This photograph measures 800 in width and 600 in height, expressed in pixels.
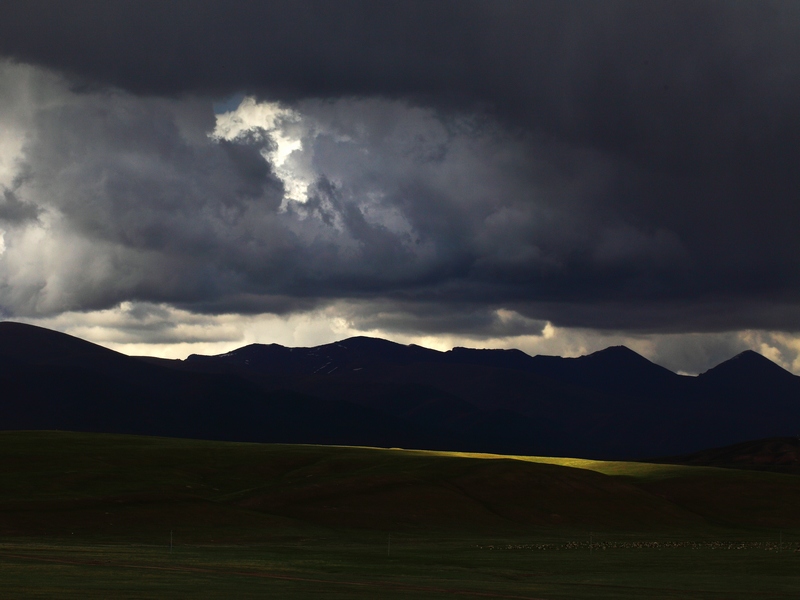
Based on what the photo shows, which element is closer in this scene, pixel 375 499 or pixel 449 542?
pixel 449 542

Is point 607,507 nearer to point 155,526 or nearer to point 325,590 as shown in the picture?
point 155,526

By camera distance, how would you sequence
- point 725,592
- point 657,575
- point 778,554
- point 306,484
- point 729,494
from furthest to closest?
point 729,494 < point 306,484 < point 778,554 < point 657,575 < point 725,592

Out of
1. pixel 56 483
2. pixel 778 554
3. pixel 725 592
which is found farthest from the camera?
pixel 56 483

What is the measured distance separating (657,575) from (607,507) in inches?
3191

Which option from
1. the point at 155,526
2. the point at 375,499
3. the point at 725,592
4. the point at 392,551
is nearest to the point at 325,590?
the point at 725,592

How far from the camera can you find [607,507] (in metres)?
167

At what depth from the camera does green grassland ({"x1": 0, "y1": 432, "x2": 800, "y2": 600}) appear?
243ft

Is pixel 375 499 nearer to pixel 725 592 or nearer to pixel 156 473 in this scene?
pixel 156 473

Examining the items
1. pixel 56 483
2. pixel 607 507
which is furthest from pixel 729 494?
pixel 56 483

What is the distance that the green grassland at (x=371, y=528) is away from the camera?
74.1m

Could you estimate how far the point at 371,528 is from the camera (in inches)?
5571

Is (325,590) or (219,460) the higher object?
(219,460)

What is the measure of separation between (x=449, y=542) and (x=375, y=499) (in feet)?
116

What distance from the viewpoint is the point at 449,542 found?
405ft
